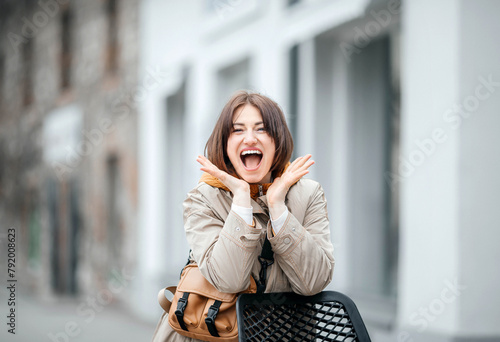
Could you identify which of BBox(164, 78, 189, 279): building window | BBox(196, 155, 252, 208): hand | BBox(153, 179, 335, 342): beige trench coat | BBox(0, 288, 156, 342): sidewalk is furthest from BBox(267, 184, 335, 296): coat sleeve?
BBox(164, 78, 189, 279): building window

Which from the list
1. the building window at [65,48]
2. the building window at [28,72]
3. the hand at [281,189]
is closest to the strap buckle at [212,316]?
the hand at [281,189]

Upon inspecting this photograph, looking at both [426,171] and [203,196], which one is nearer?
[203,196]

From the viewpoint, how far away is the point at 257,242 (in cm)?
204

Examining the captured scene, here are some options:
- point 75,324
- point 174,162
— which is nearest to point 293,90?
point 174,162

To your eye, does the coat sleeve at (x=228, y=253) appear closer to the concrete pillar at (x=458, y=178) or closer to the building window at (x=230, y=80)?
the concrete pillar at (x=458, y=178)

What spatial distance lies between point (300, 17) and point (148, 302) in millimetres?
5452

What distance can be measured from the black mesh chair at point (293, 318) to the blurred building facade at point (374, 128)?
272 cm

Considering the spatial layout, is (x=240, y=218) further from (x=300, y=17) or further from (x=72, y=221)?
(x=72, y=221)

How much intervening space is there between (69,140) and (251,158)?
39.5ft

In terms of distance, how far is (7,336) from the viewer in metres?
7.85

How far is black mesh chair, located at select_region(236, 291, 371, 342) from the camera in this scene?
6.53 ft

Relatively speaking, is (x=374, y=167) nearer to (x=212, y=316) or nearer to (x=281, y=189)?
(x=281, y=189)

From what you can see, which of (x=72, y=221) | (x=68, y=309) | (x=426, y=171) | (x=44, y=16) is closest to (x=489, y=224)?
(x=426, y=171)

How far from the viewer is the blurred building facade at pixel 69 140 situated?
452 inches
